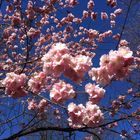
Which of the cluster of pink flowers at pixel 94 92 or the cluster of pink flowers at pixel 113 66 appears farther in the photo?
the cluster of pink flowers at pixel 94 92

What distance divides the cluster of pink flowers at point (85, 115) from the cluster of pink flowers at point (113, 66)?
35 centimetres

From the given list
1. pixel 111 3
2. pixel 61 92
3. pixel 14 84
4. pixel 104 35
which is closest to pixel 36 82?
pixel 14 84

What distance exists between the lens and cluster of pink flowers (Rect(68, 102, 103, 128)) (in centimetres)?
397

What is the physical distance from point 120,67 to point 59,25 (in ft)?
25.4

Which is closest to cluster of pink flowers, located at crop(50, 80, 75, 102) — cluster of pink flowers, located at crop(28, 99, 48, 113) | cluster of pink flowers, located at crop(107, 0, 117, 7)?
cluster of pink flowers, located at crop(28, 99, 48, 113)

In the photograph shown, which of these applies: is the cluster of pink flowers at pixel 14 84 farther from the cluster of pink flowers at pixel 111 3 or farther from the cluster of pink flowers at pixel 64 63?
the cluster of pink flowers at pixel 111 3

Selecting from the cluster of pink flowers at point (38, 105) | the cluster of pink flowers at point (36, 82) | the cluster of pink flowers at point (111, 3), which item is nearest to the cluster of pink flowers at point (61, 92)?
the cluster of pink flowers at point (36, 82)

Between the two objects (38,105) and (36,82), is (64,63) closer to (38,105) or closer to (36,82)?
(36,82)

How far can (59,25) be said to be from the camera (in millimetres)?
11219

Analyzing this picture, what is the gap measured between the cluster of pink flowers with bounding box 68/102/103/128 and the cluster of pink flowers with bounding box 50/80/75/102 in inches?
7.3

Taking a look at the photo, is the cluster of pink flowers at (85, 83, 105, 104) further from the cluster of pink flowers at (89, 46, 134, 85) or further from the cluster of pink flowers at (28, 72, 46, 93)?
the cluster of pink flowers at (28, 72, 46, 93)

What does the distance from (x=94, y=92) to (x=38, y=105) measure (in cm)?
471

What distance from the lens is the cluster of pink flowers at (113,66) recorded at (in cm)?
357

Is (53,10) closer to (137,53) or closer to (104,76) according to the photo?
(137,53)
